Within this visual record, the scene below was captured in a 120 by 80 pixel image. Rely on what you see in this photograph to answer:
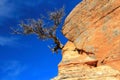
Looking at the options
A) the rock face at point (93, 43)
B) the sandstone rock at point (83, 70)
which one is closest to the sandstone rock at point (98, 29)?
the rock face at point (93, 43)

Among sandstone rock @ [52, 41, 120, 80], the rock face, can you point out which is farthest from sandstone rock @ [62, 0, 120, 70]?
sandstone rock @ [52, 41, 120, 80]

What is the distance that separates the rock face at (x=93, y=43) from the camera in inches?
819

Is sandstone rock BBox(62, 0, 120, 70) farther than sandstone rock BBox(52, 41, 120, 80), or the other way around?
sandstone rock BBox(62, 0, 120, 70)

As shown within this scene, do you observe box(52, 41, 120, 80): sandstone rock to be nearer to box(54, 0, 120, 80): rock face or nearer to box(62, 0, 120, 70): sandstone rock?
box(54, 0, 120, 80): rock face

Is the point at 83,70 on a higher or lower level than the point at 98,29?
lower

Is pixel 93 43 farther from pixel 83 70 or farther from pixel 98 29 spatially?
pixel 83 70

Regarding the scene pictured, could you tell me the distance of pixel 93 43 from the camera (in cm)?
2306

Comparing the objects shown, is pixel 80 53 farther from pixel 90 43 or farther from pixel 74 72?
pixel 74 72

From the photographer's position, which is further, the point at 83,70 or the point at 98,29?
the point at 98,29

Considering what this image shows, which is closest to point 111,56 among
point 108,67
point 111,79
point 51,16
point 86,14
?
point 108,67

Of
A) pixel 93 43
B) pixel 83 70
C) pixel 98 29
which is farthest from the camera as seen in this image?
pixel 98 29

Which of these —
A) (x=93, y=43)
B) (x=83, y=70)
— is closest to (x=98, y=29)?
(x=93, y=43)

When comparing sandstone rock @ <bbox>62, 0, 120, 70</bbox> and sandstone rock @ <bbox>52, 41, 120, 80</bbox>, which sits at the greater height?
sandstone rock @ <bbox>62, 0, 120, 70</bbox>

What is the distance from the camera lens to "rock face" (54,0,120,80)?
20.8 metres
